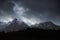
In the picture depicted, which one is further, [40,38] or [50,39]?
[40,38]

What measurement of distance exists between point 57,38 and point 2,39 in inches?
1155

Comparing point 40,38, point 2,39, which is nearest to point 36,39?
point 40,38

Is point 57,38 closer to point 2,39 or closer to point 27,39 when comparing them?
point 27,39

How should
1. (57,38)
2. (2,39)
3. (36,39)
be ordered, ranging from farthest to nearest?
(36,39)
(57,38)
(2,39)

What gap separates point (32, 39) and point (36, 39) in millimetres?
2940

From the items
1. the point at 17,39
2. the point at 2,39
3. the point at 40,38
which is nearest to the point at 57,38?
the point at 40,38

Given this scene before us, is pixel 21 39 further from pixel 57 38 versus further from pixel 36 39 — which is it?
pixel 57 38

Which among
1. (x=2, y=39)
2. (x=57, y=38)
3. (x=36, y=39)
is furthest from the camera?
(x=36, y=39)

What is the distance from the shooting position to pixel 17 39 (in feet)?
225

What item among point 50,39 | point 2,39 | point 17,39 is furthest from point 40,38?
point 2,39

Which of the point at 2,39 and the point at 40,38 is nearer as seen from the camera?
the point at 2,39

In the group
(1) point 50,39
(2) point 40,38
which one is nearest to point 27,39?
(2) point 40,38

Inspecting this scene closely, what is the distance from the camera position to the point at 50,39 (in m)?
66.2

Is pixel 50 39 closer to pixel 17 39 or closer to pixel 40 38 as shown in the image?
pixel 40 38
